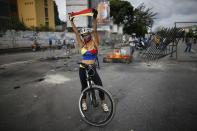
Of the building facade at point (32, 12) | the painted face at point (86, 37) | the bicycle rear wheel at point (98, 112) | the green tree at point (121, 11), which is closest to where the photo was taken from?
the bicycle rear wheel at point (98, 112)

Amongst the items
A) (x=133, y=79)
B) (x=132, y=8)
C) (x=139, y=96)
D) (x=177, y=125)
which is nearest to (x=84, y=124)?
(x=177, y=125)

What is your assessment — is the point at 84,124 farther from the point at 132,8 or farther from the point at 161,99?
the point at 132,8

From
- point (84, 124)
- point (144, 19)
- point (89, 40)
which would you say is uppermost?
point (144, 19)

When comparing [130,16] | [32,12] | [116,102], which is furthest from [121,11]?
[116,102]

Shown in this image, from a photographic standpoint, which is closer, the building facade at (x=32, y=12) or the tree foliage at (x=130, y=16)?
the building facade at (x=32, y=12)

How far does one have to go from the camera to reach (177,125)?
391 centimetres

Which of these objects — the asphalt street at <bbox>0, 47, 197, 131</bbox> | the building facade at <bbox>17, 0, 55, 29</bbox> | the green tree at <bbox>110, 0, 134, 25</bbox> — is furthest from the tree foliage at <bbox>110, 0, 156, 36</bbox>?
the asphalt street at <bbox>0, 47, 197, 131</bbox>

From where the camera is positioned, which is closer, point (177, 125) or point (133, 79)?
point (177, 125)

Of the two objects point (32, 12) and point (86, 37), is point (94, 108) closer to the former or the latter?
point (86, 37)

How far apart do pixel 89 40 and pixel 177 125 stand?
271 cm

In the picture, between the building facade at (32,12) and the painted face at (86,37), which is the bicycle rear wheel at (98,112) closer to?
the painted face at (86,37)

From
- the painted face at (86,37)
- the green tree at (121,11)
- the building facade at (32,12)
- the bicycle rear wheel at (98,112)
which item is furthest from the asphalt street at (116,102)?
the green tree at (121,11)

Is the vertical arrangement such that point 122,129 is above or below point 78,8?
below

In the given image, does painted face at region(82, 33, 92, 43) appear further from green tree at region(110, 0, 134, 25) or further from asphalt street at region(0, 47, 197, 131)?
green tree at region(110, 0, 134, 25)
